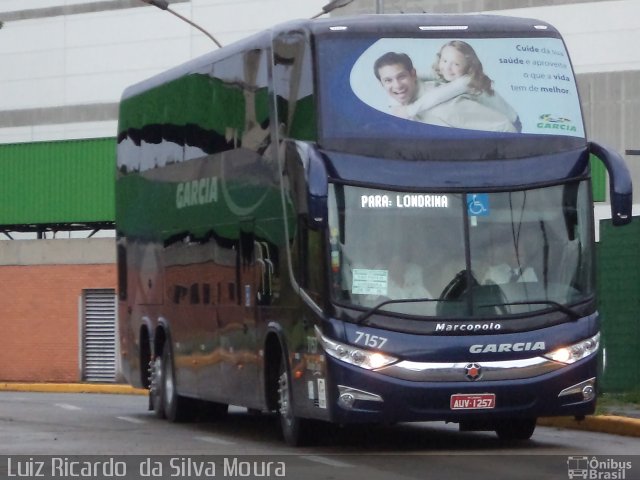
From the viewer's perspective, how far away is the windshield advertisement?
15289 millimetres

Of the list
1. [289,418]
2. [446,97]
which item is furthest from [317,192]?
[289,418]

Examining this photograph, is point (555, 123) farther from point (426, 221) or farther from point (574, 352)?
point (574, 352)

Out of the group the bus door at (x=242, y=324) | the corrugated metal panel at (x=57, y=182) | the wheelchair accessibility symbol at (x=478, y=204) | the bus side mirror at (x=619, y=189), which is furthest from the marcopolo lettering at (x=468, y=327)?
the corrugated metal panel at (x=57, y=182)

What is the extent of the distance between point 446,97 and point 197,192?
463 cm

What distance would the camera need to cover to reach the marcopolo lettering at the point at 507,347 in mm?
14922

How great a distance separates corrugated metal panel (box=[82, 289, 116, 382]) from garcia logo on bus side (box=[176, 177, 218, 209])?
18.4 m

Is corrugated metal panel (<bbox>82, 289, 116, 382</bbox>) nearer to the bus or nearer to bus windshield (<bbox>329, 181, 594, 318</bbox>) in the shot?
the bus

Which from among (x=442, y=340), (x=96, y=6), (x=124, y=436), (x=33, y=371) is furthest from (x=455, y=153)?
(x=96, y=6)

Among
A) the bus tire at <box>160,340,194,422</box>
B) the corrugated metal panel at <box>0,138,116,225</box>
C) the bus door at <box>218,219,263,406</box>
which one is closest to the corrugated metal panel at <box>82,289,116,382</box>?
the corrugated metal panel at <box>0,138,116,225</box>

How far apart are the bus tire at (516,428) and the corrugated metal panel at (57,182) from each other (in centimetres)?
2581

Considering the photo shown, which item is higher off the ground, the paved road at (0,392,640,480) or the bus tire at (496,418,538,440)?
the bus tire at (496,418,538,440)

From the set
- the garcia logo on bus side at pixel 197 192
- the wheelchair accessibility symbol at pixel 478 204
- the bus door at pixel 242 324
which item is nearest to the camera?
the wheelchair accessibility symbol at pixel 478 204

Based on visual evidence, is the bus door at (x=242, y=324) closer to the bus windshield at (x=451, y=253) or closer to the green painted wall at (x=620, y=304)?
the bus windshield at (x=451, y=253)

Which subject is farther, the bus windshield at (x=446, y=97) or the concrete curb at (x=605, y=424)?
the concrete curb at (x=605, y=424)
